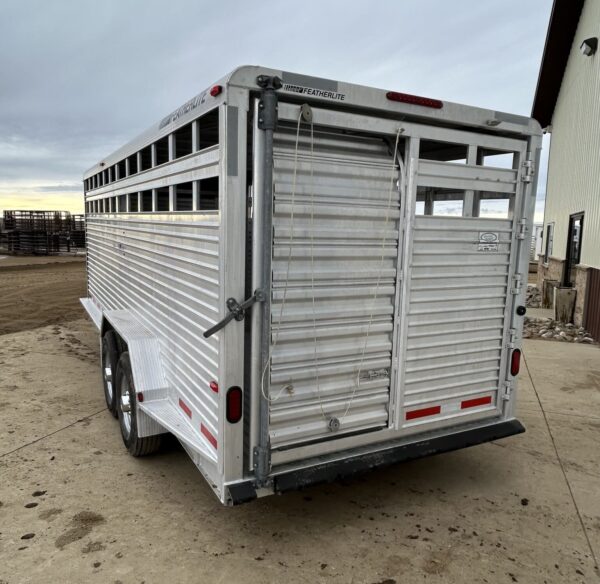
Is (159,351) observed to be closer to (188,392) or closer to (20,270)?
(188,392)

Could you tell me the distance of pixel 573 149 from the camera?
12.7 m

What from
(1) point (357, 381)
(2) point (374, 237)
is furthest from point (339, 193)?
(1) point (357, 381)

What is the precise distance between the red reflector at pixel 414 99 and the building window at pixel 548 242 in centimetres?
1361

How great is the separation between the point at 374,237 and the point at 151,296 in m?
2.04

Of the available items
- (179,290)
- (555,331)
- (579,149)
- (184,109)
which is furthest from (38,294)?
(579,149)

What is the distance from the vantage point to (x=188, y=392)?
335cm

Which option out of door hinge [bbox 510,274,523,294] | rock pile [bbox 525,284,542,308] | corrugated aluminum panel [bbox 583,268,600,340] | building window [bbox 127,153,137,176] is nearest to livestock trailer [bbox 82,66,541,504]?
door hinge [bbox 510,274,523,294]

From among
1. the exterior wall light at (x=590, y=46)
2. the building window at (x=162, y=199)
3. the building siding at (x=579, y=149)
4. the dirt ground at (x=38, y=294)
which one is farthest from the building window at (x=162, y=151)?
the exterior wall light at (x=590, y=46)

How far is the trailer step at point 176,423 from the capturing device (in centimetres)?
305

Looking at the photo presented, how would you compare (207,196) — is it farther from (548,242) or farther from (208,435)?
(548,242)

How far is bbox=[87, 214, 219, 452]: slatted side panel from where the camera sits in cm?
292

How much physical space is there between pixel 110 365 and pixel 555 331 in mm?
8260

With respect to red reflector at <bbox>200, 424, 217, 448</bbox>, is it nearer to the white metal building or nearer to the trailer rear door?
the trailer rear door

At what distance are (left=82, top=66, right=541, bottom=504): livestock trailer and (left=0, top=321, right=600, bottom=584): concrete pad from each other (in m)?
0.46
